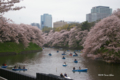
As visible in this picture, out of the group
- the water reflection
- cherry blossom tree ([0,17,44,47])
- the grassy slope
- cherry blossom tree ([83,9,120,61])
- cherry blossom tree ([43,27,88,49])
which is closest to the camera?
the water reflection

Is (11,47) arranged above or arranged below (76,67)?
above

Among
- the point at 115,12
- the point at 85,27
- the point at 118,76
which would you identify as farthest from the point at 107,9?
the point at 118,76

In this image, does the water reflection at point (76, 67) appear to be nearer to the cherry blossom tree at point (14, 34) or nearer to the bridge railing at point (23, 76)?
the bridge railing at point (23, 76)

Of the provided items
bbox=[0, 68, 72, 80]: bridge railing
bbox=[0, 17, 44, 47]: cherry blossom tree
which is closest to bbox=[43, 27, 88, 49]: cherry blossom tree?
bbox=[0, 17, 44, 47]: cherry blossom tree

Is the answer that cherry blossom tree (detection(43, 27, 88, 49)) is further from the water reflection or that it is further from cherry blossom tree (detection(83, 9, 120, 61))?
the water reflection

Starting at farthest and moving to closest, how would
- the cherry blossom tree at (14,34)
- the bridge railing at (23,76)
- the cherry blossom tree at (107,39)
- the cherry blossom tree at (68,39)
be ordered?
1. the cherry blossom tree at (68,39)
2. the cherry blossom tree at (14,34)
3. the cherry blossom tree at (107,39)
4. the bridge railing at (23,76)

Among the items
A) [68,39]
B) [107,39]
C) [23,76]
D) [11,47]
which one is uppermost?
[68,39]

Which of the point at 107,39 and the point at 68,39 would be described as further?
the point at 68,39

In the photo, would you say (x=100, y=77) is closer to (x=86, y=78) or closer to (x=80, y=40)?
(x=86, y=78)

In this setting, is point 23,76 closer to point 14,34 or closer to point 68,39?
point 14,34

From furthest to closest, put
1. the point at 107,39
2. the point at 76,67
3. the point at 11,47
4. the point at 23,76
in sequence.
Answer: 1. the point at 11,47
2. the point at 107,39
3. the point at 76,67
4. the point at 23,76

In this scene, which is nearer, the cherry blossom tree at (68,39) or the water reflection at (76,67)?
the water reflection at (76,67)

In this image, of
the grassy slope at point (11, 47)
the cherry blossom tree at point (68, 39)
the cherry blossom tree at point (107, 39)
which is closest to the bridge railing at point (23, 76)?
the cherry blossom tree at point (107, 39)

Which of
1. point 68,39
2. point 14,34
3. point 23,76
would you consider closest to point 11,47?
point 14,34
